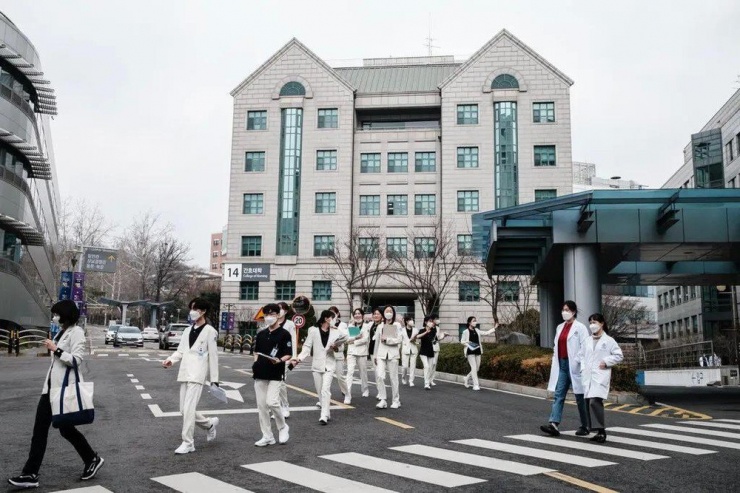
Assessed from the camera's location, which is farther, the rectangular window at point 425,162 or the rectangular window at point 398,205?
Result: the rectangular window at point 425,162

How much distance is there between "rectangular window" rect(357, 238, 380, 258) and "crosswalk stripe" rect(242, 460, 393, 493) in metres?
42.3

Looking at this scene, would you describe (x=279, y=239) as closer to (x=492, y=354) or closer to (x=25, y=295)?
(x=25, y=295)

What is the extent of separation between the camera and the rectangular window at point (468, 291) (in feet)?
168

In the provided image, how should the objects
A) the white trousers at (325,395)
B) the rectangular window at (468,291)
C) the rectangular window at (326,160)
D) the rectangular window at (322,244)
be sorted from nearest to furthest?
the white trousers at (325,395) → the rectangular window at (468,291) → the rectangular window at (322,244) → the rectangular window at (326,160)

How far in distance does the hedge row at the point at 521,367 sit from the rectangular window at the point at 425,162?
107ft

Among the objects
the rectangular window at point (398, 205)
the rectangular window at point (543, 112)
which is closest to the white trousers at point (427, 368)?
the rectangular window at point (398, 205)

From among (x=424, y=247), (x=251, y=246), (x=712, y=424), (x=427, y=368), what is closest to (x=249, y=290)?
(x=251, y=246)

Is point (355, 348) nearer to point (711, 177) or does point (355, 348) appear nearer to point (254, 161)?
point (254, 161)

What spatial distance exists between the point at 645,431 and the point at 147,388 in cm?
1132

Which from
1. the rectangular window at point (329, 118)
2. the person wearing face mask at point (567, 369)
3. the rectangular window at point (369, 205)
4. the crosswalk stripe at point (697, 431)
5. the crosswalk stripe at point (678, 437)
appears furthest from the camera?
the rectangular window at point (329, 118)

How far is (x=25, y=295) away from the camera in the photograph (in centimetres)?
4247

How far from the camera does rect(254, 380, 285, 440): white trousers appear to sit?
8.95m

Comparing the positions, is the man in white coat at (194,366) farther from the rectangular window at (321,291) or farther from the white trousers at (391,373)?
the rectangular window at (321,291)

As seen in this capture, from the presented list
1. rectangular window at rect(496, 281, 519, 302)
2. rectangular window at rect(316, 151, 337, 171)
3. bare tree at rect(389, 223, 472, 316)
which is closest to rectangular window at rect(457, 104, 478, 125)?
bare tree at rect(389, 223, 472, 316)
